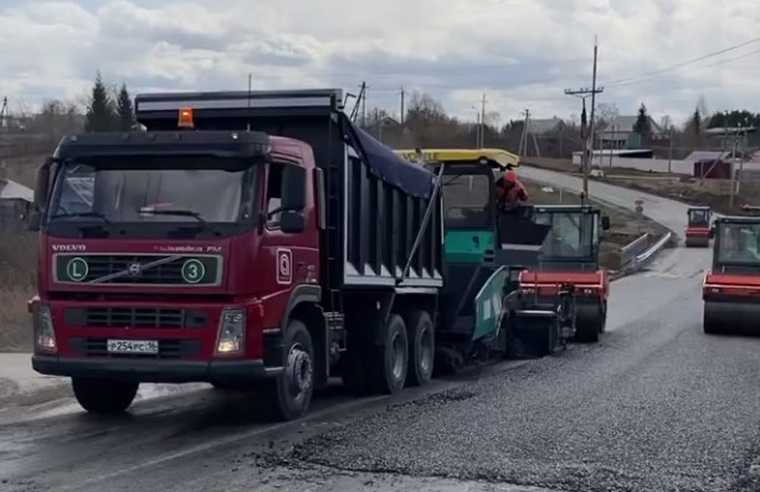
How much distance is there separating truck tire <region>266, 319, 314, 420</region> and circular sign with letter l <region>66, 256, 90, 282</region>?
73.0 inches

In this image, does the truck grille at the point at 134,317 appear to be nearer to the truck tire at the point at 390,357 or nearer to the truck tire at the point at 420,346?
the truck tire at the point at 390,357

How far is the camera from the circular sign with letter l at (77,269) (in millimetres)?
9773

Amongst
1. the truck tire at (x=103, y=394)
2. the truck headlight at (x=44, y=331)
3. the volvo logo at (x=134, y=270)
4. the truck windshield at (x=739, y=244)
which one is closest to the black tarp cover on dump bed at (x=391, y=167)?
the volvo logo at (x=134, y=270)

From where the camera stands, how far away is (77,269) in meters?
9.80

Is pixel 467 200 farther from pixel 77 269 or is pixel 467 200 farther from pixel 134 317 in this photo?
pixel 77 269

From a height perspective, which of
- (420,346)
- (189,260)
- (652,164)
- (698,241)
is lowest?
(698,241)

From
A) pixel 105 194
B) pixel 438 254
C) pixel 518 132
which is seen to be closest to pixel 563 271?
pixel 438 254

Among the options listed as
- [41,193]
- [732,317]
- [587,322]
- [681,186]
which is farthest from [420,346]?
[681,186]

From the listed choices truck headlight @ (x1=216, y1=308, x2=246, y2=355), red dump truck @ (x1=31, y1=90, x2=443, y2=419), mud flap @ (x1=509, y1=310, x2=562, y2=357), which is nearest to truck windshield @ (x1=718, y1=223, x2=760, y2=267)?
mud flap @ (x1=509, y1=310, x2=562, y2=357)

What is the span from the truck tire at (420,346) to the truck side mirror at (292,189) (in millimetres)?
3909

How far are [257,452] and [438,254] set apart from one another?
20.5 feet

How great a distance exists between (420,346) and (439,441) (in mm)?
4549

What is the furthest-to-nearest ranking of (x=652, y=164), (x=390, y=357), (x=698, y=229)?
1. (x=652, y=164)
2. (x=698, y=229)
3. (x=390, y=357)

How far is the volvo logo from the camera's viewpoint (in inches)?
380
